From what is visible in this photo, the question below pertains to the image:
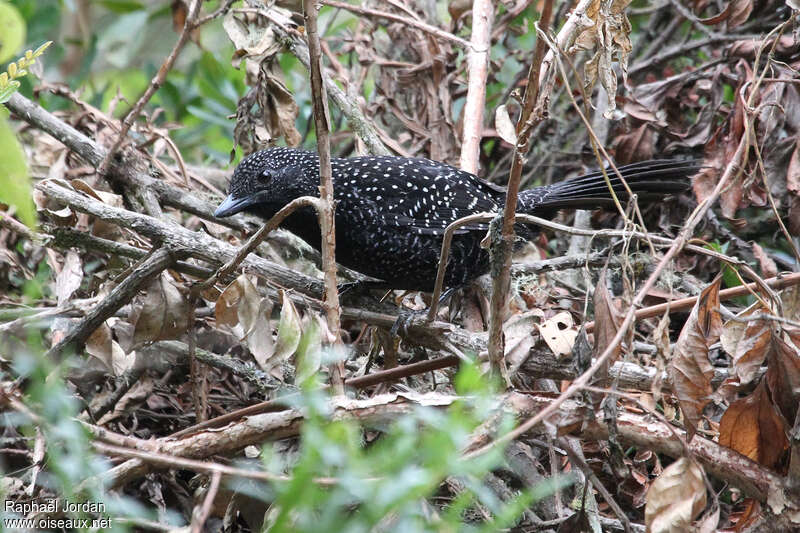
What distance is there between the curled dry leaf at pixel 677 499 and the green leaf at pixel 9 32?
62.6 inches

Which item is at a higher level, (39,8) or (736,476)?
(39,8)

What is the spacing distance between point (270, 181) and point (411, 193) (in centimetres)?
61

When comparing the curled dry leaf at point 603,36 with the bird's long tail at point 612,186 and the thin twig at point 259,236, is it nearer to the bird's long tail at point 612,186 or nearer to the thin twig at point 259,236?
the thin twig at point 259,236

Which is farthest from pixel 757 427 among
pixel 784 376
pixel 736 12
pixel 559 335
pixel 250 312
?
pixel 736 12

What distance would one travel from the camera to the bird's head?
3.41m

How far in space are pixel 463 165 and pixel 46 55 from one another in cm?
283

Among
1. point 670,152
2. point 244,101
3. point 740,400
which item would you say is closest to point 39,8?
point 244,101

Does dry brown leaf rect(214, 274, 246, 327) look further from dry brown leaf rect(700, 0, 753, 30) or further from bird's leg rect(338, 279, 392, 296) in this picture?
dry brown leaf rect(700, 0, 753, 30)

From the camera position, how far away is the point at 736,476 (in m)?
2.15

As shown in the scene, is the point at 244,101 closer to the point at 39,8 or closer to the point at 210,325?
the point at 210,325

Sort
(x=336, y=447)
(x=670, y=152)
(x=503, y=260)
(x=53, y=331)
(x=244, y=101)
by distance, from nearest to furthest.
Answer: (x=336, y=447) < (x=503, y=260) < (x=53, y=331) < (x=244, y=101) < (x=670, y=152)

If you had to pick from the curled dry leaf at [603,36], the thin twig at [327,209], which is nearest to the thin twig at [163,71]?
the thin twig at [327,209]

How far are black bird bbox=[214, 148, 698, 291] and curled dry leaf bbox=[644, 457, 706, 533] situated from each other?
5.43 ft

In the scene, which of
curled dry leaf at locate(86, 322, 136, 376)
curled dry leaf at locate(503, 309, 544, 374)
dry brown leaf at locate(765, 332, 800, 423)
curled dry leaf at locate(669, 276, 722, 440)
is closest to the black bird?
curled dry leaf at locate(86, 322, 136, 376)
